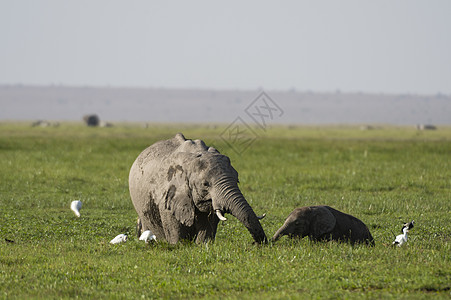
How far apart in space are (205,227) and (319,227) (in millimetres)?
2757

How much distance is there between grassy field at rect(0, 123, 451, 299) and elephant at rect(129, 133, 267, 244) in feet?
1.61

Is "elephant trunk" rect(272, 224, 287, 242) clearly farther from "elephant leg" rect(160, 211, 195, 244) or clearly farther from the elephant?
"elephant leg" rect(160, 211, 195, 244)

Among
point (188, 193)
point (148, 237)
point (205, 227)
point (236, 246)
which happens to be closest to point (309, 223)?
point (236, 246)

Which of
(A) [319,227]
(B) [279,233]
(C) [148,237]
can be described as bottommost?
(C) [148,237]

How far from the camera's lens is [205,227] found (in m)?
13.5

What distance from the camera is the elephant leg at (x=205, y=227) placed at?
13358 mm

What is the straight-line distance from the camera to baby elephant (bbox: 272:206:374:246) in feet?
47.5

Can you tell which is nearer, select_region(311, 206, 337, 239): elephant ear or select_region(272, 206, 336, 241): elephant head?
select_region(272, 206, 336, 241): elephant head

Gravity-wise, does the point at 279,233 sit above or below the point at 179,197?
below

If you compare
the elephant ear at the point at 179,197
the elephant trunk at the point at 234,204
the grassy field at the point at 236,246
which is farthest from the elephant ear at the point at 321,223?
the elephant ear at the point at 179,197

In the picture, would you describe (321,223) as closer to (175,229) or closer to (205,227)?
(205,227)

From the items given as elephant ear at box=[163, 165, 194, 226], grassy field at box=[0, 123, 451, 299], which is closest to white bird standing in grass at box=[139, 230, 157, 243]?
grassy field at box=[0, 123, 451, 299]

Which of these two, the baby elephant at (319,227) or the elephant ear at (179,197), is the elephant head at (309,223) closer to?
the baby elephant at (319,227)

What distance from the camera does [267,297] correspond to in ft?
32.0
